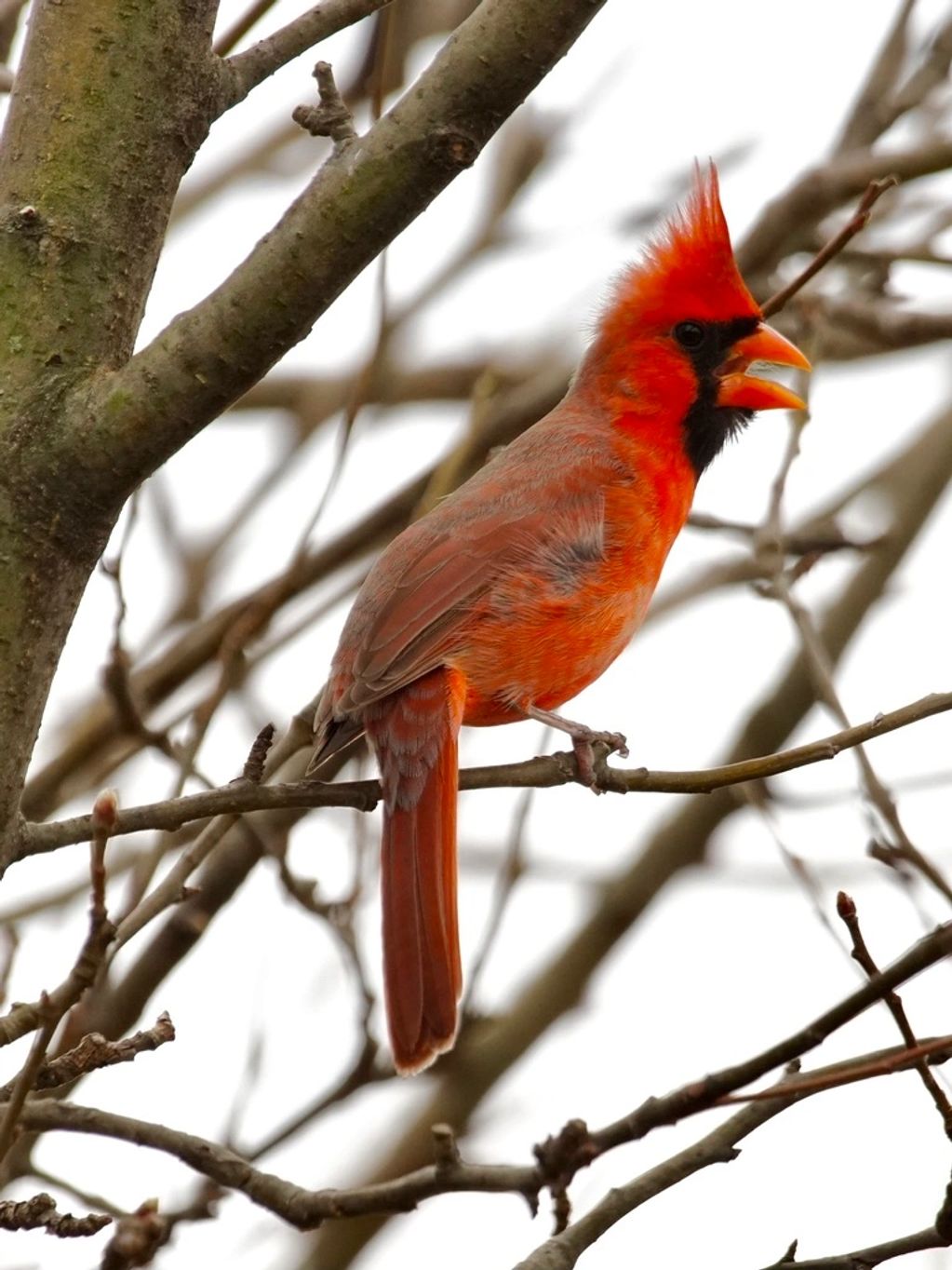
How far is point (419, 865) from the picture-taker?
115 inches

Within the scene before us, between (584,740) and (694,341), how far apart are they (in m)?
1.34

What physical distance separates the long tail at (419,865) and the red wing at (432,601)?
7cm

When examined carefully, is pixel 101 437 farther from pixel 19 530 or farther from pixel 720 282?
pixel 720 282

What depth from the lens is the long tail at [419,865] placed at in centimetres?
274

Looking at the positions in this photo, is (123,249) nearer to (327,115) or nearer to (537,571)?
(327,115)

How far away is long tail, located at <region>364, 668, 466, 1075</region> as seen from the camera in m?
2.74

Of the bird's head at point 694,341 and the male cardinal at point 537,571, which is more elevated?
the bird's head at point 694,341

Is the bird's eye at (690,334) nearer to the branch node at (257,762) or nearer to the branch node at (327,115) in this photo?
the branch node at (327,115)

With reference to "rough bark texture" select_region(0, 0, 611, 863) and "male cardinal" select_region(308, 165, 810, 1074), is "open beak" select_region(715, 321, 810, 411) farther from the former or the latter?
"rough bark texture" select_region(0, 0, 611, 863)

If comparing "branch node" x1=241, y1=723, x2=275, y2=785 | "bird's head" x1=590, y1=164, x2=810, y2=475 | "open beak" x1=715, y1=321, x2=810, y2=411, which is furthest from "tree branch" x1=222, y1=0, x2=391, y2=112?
"open beak" x1=715, y1=321, x2=810, y2=411

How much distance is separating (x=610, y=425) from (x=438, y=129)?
1807 mm

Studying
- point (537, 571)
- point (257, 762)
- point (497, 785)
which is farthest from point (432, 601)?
point (257, 762)

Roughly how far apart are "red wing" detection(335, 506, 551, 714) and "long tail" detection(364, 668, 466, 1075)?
69mm

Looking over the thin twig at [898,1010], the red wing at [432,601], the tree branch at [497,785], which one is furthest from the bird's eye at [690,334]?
the thin twig at [898,1010]
